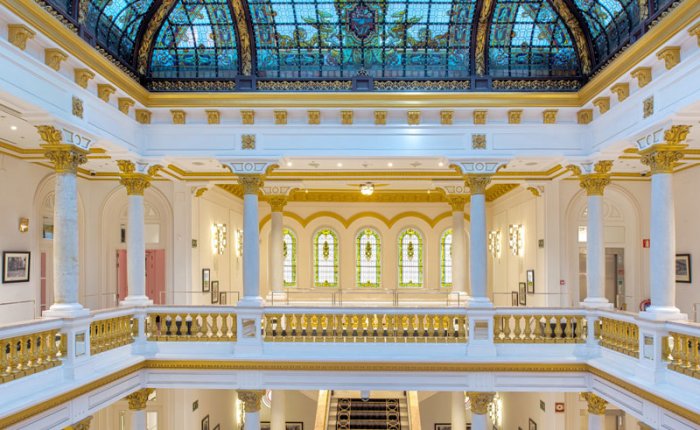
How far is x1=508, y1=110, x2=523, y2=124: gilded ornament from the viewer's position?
10.7m

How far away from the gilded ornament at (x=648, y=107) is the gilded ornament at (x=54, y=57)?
8.69 metres

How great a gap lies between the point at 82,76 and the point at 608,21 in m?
8.78

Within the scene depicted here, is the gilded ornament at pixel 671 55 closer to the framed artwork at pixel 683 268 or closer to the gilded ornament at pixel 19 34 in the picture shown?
the framed artwork at pixel 683 268

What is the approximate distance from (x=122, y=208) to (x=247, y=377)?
7033mm

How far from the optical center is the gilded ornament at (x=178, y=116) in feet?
35.7

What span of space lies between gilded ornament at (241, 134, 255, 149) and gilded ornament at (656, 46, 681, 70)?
7.11m

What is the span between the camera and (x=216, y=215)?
1689 cm

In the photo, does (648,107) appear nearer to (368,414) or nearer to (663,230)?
(663,230)

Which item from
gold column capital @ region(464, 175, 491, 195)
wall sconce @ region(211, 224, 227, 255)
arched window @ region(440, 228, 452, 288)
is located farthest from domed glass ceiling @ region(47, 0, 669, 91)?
arched window @ region(440, 228, 452, 288)

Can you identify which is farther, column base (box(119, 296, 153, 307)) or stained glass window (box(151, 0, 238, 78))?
column base (box(119, 296, 153, 307))

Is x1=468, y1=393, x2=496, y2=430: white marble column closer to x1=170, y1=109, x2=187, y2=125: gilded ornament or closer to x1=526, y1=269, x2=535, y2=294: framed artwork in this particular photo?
x1=526, y1=269, x2=535, y2=294: framed artwork

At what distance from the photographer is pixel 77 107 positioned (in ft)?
28.3

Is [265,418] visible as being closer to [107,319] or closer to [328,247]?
[328,247]

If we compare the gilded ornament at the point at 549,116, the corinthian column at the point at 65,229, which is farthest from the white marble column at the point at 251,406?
the gilded ornament at the point at 549,116
